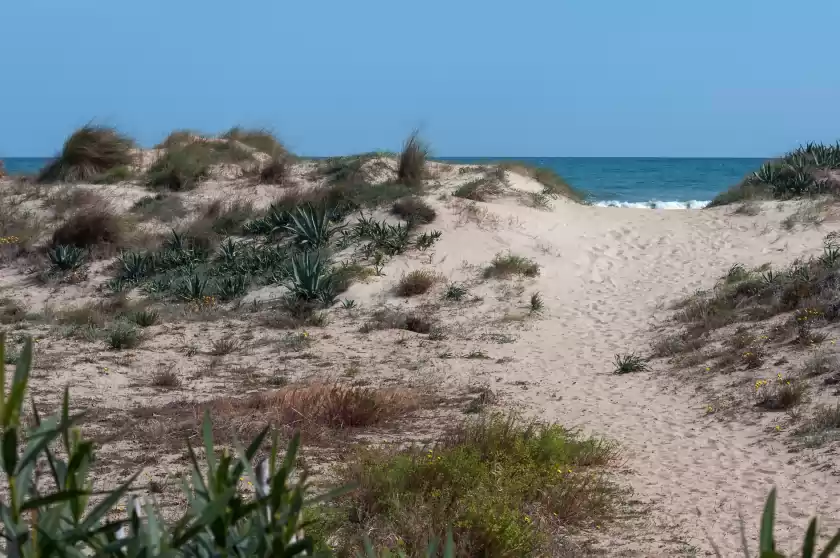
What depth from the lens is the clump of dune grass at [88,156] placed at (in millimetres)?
18516

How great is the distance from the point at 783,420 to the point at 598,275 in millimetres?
7154

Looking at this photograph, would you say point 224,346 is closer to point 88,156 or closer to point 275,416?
point 275,416

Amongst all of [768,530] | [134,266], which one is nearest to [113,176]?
[134,266]

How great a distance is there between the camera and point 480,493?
14.9 feet

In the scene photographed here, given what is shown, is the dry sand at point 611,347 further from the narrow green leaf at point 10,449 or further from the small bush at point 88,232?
→ the narrow green leaf at point 10,449

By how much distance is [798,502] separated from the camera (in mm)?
4984

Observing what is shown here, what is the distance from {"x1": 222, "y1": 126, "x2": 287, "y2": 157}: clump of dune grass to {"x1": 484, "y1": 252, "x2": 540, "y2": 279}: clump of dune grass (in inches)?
384

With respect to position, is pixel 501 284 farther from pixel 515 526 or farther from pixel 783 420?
pixel 515 526

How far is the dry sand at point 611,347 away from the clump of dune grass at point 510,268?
0.63 feet

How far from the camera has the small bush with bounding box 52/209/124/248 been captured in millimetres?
14922

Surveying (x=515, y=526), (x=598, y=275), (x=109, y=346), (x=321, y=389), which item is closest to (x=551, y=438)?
(x=515, y=526)

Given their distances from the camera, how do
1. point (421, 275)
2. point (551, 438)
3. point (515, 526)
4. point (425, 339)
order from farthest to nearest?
point (421, 275)
point (425, 339)
point (551, 438)
point (515, 526)

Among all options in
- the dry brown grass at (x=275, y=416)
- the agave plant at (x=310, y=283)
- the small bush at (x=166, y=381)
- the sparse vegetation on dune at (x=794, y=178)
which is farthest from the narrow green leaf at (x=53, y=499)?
the sparse vegetation on dune at (x=794, y=178)

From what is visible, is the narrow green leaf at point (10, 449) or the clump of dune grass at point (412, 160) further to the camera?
the clump of dune grass at point (412, 160)
